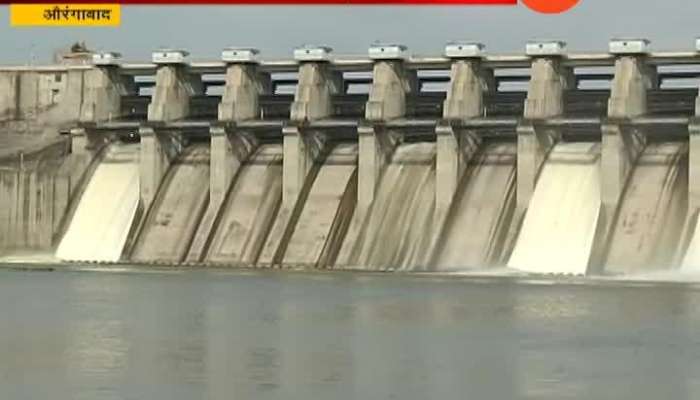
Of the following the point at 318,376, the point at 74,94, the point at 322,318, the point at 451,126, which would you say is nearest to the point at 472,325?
the point at 322,318

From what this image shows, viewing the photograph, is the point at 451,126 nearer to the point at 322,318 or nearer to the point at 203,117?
the point at 203,117

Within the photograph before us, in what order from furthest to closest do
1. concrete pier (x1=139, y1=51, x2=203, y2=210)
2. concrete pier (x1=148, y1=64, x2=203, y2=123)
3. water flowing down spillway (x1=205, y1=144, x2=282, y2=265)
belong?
concrete pier (x1=148, y1=64, x2=203, y2=123), concrete pier (x1=139, y1=51, x2=203, y2=210), water flowing down spillway (x1=205, y1=144, x2=282, y2=265)

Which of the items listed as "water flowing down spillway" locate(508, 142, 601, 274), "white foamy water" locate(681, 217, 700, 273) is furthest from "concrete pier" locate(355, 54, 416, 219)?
"white foamy water" locate(681, 217, 700, 273)

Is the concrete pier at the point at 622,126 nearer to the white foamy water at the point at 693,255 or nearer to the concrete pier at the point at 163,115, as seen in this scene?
the white foamy water at the point at 693,255

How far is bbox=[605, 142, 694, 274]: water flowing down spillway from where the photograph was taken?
5697 cm

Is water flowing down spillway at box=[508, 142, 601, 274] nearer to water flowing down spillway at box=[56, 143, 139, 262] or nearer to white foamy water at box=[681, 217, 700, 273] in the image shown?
white foamy water at box=[681, 217, 700, 273]

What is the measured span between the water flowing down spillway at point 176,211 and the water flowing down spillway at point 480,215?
40.5 ft

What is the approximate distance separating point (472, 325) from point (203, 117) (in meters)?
36.9

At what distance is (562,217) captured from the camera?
60.2 metres

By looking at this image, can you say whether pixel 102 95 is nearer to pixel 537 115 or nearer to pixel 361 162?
pixel 361 162

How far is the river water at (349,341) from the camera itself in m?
25.7

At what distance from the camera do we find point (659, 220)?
57.8 m

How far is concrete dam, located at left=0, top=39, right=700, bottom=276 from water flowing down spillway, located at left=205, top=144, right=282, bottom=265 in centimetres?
9

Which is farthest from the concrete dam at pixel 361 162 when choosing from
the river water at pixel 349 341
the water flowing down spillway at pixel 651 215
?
the river water at pixel 349 341
